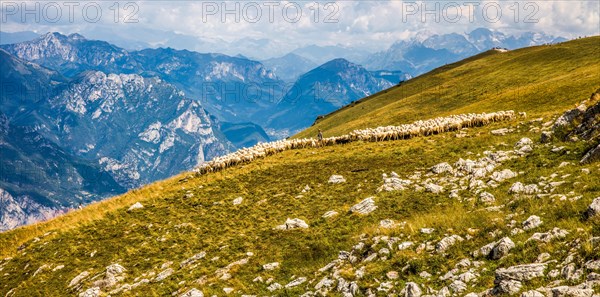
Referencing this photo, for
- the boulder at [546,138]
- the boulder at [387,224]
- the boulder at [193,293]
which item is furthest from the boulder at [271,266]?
the boulder at [546,138]

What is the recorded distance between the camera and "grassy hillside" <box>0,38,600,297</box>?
13086 mm

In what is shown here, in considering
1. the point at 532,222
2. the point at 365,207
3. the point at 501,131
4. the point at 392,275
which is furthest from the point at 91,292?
the point at 501,131

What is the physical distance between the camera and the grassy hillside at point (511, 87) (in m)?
45.0

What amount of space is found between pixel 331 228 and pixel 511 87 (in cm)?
5723

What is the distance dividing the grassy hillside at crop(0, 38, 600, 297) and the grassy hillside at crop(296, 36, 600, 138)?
16679 millimetres

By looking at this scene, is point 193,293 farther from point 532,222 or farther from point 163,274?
point 532,222

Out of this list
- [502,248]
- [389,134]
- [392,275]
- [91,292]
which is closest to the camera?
[502,248]

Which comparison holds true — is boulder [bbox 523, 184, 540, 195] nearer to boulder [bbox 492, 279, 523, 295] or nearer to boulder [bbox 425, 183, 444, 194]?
boulder [bbox 425, 183, 444, 194]

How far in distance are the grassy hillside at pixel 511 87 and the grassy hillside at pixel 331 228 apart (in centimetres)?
1668

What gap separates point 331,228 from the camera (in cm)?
1936

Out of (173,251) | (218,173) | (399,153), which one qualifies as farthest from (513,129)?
(173,251)

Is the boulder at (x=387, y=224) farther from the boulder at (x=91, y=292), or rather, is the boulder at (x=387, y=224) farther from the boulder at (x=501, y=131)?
the boulder at (x=501, y=131)

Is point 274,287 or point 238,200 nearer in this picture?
point 274,287

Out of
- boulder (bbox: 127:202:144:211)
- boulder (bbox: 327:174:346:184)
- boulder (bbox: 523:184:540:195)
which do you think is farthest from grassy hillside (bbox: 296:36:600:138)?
boulder (bbox: 127:202:144:211)
